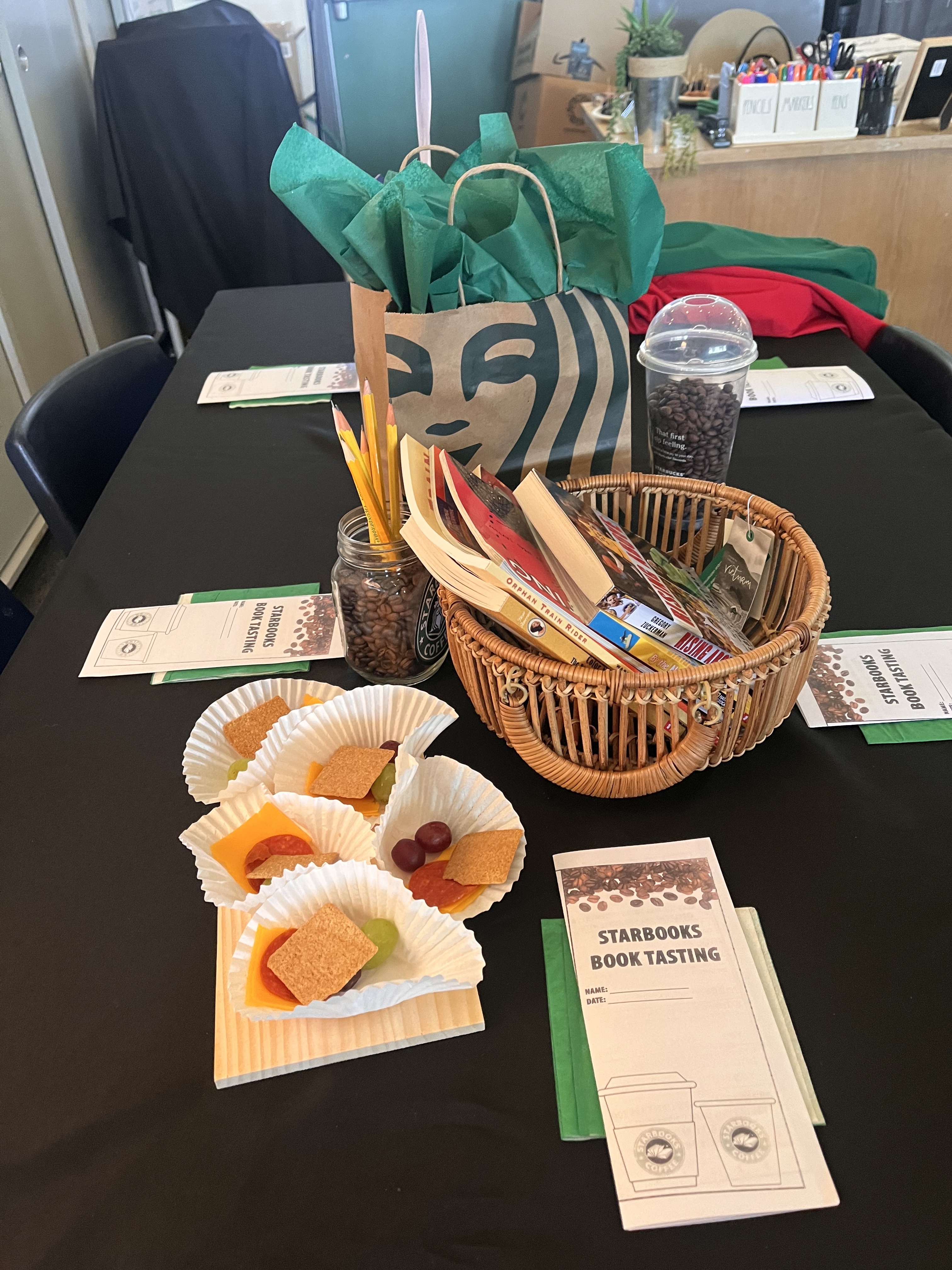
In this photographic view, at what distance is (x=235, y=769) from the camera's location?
678 mm

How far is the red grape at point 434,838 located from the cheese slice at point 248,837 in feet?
0.25

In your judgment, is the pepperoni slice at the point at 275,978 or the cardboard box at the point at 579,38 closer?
the pepperoni slice at the point at 275,978

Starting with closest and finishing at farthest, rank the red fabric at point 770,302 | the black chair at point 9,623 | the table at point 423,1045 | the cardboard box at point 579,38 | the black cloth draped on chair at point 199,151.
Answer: the table at point 423,1045, the black chair at point 9,623, the red fabric at point 770,302, the black cloth draped on chair at point 199,151, the cardboard box at point 579,38

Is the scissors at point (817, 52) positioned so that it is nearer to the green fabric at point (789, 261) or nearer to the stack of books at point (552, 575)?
the green fabric at point (789, 261)

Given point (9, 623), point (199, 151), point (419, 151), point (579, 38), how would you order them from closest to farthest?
1. point (419, 151)
2. point (9, 623)
3. point (199, 151)
4. point (579, 38)

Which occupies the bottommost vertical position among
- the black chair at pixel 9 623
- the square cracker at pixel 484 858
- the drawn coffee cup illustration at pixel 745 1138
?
the black chair at pixel 9 623

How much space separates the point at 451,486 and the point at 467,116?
3478 mm

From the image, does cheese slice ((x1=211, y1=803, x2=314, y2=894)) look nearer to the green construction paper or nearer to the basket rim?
the basket rim

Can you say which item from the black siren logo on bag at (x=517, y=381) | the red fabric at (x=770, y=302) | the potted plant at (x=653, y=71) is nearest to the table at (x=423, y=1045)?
the black siren logo on bag at (x=517, y=381)

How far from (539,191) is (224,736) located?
593mm

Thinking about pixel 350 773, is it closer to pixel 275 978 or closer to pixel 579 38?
pixel 275 978

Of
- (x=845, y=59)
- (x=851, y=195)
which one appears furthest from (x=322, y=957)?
(x=845, y=59)

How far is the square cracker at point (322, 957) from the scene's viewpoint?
1.62 feet

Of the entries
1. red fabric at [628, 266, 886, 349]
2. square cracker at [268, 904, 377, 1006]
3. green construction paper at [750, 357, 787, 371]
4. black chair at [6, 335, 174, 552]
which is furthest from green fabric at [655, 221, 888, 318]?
square cracker at [268, 904, 377, 1006]
